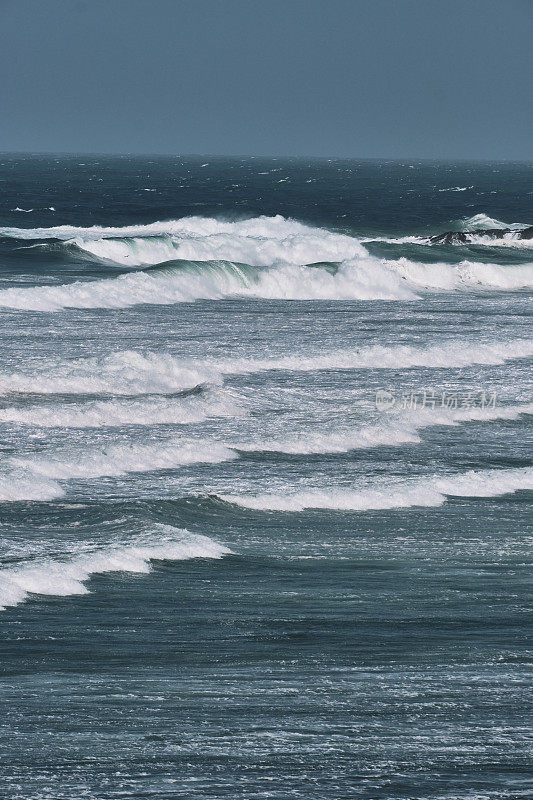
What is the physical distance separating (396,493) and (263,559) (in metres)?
3.49

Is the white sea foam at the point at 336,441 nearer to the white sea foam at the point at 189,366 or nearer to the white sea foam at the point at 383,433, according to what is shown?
the white sea foam at the point at 383,433

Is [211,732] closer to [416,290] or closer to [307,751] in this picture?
[307,751]

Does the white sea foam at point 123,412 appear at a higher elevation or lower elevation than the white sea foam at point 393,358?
lower

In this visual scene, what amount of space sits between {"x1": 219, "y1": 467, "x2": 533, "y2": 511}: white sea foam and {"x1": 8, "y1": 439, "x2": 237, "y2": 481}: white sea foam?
215 centimetres

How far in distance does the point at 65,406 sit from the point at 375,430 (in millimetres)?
5337

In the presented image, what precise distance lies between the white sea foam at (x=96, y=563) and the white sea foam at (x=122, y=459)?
3.08m

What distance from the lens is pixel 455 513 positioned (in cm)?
1577

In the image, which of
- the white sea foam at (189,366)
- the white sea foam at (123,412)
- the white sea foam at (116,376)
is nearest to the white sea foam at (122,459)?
the white sea foam at (123,412)

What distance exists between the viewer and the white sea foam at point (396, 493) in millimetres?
16016

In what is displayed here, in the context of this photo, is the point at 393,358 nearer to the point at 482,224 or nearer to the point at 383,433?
the point at 383,433

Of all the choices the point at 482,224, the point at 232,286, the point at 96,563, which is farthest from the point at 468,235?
the point at 96,563

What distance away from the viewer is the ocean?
889cm

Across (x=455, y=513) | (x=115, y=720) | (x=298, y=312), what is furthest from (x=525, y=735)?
(x=298, y=312)

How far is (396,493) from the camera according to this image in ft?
54.5
